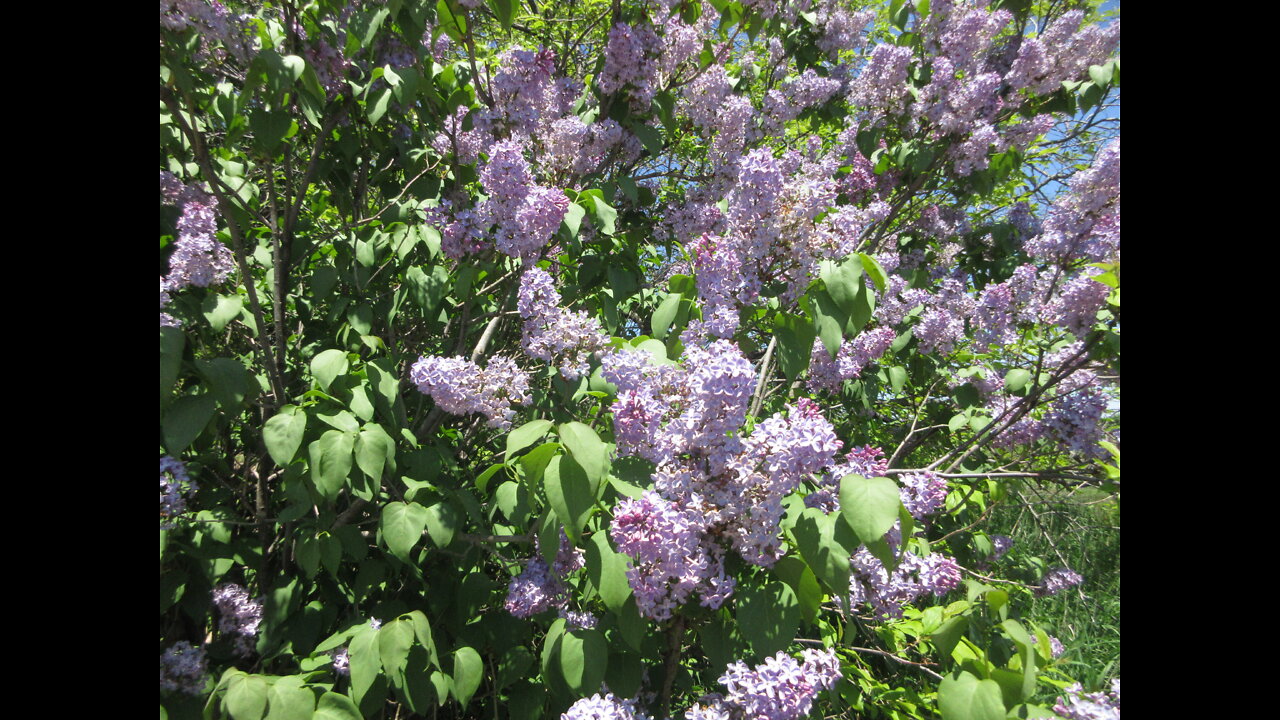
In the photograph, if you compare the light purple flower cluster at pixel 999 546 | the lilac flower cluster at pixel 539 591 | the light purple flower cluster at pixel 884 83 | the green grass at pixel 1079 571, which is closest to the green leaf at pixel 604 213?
the lilac flower cluster at pixel 539 591

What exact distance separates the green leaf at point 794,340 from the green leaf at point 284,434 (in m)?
1.35

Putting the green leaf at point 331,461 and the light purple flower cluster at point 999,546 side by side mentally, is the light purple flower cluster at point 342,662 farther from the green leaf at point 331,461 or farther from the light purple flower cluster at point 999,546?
the light purple flower cluster at point 999,546

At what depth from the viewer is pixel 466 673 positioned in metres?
1.62

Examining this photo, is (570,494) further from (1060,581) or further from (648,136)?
(1060,581)

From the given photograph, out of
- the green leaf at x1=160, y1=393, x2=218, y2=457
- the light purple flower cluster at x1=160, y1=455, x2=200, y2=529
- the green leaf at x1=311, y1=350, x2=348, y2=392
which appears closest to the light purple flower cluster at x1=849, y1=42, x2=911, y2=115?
the green leaf at x1=311, y1=350, x2=348, y2=392

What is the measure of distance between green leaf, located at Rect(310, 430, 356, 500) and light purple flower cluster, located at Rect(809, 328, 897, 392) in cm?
188

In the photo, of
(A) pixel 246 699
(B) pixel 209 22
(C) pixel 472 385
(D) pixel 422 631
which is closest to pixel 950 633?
(D) pixel 422 631

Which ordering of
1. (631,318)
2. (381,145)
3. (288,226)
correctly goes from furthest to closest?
(631,318), (381,145), (288,226)

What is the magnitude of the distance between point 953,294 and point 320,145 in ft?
10.2

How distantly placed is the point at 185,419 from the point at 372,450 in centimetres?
41
